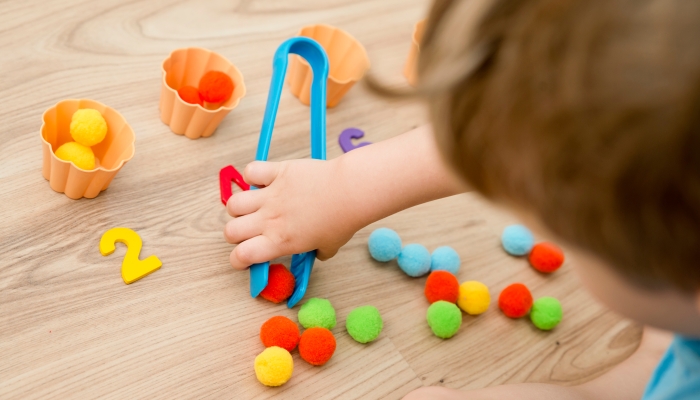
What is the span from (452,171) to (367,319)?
29 centimetres

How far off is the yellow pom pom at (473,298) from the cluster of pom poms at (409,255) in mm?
35

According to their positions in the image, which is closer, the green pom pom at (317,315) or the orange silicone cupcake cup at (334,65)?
the green pom pom at (317,315)

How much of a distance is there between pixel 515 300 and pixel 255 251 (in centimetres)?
30

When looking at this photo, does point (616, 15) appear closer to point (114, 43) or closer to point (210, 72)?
point (210, 72)

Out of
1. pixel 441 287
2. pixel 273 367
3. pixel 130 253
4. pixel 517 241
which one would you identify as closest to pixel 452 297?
pixel 441 287

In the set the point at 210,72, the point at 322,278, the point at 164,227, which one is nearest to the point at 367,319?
the point at 322,278

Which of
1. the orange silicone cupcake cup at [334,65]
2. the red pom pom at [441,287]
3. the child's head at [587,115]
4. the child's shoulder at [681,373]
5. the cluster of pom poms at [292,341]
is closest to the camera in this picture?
the child's head at [587,115]

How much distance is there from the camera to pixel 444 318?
2.09 ft

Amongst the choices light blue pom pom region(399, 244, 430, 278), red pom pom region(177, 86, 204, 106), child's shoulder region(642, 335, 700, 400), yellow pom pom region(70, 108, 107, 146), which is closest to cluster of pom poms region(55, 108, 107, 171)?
yellow pom pom region(70, 108, 107, 146)

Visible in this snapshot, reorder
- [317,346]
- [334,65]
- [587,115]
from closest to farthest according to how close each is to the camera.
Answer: [587,115]
[317,346]
[334,65]

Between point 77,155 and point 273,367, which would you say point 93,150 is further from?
point 273,367

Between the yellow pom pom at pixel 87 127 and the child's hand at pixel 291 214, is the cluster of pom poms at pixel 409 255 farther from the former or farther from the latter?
the yellow pom pom at pixel 87 127

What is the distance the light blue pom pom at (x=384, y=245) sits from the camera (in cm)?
68

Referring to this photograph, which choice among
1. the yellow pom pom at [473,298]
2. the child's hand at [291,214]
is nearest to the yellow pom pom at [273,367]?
the child's hand at [291,214]
